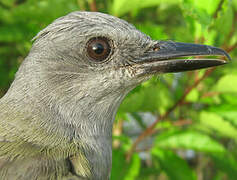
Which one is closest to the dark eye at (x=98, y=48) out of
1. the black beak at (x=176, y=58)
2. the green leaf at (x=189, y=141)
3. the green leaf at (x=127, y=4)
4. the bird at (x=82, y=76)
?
the bird at (x=82, y=76)

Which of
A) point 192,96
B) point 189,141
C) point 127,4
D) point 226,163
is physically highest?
point 127,4

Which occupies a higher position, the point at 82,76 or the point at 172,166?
the point at 82,76

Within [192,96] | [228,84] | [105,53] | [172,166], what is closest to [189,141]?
[172,166]

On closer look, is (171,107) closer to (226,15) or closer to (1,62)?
(226,15)

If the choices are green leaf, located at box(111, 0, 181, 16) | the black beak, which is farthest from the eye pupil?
green leaf, located at box(111, 0, 181, 16)

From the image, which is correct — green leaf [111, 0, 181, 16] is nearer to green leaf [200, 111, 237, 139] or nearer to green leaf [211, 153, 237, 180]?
green leaf [200, 111, 237, 139]

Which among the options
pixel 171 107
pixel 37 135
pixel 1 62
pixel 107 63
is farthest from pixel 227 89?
pixel 1 62

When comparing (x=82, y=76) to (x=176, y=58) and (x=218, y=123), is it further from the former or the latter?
(x=218, y=123)
